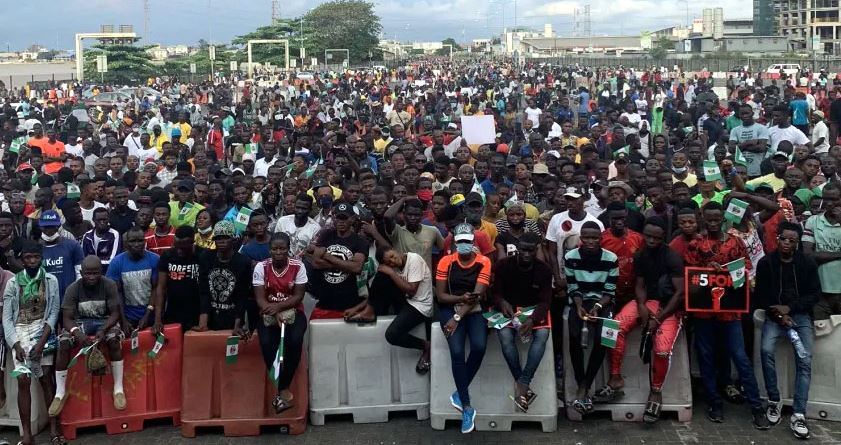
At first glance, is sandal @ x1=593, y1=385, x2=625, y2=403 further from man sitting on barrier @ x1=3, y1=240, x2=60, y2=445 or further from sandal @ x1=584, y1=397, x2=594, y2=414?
man sitting on barrier @ x1=3, y1=240, x2=60, y2=445

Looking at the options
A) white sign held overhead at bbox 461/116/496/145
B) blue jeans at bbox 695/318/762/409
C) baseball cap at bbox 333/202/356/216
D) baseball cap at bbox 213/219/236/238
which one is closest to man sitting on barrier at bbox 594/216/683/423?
blue jeans at bbox 695/318/762/409

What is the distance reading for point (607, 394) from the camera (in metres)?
7.69

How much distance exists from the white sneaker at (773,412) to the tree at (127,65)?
56.2 meters

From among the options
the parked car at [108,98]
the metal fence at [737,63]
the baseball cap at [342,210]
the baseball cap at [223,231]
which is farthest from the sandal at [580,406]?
the metal fence at [737,63]

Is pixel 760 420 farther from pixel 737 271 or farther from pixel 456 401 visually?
pixel 456 401

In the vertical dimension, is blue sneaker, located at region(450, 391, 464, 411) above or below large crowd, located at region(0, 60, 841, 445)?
below

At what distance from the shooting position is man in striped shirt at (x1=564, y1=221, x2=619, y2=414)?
7613 millimetres

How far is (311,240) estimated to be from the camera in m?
8.98

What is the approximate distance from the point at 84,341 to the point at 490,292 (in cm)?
349

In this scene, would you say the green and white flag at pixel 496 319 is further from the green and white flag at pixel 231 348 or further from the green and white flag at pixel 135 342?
the green and white flag at pixel 135 342

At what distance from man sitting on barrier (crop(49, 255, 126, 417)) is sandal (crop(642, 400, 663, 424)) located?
4523mm

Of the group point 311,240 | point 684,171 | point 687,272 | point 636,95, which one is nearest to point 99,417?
point 311,240

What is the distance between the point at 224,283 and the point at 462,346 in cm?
216

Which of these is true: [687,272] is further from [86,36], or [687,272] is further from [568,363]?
[86,36]
